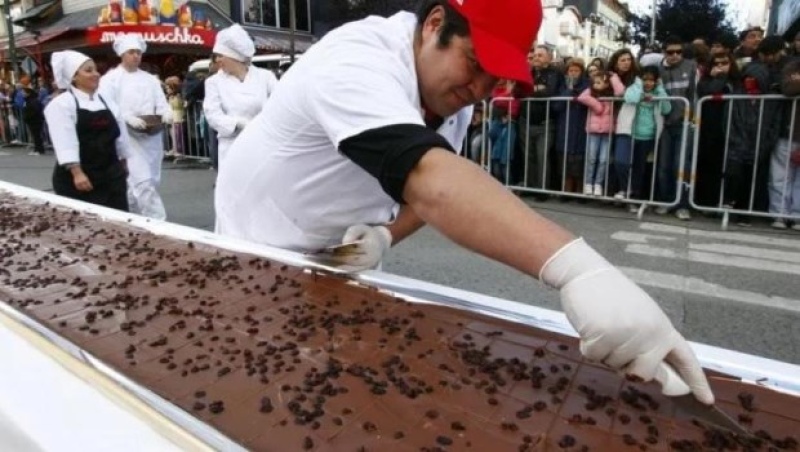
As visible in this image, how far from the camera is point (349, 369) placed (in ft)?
3.90

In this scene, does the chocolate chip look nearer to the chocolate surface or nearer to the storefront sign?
the chocolate surface

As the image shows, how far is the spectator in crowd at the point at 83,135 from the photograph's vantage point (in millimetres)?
4004

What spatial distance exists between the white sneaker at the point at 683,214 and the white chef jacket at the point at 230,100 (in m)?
3.91

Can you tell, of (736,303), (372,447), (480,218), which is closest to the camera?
(372,447)

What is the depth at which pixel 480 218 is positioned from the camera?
1057 millimetres

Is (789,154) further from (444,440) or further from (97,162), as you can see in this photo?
(97,162)

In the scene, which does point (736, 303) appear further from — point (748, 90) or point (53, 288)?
point (53, 288)

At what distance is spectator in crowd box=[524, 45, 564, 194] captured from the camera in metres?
6.44

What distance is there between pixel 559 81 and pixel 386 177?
19.2ft

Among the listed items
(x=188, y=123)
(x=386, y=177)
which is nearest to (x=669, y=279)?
(x=386, y=177)

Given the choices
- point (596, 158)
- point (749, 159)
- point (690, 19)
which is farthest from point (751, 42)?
point (690, 19)

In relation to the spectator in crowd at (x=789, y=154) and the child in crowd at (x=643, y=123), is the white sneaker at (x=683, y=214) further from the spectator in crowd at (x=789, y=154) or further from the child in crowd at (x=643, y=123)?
the spectator in crowd at (x=789, y=154)

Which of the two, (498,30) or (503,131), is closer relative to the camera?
(498,30)

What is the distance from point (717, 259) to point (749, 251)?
0.43m
